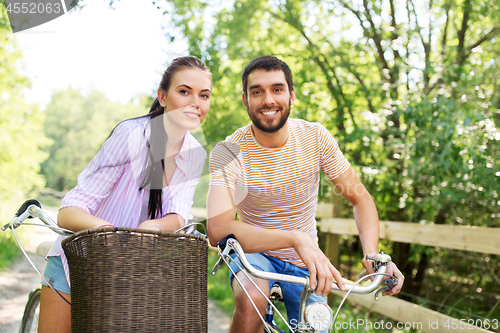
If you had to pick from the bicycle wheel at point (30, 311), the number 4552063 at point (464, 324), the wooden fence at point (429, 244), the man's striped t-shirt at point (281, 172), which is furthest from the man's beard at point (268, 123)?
the number 4552063 at point (464, 324)

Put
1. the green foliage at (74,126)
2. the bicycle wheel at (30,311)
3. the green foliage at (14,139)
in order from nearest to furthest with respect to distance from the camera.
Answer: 1. the bicycle wheel at (30,311)
2. the green foliage at (14,139)
3. the green foliage at (74,126)

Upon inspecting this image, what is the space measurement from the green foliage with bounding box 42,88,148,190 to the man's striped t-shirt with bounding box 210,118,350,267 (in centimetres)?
3260

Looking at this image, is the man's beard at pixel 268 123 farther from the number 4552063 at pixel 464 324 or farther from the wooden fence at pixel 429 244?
the number 4552063 at pixel 464 324

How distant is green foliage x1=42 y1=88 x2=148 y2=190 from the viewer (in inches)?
1307

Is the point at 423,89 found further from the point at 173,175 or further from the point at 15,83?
the point at 15,83

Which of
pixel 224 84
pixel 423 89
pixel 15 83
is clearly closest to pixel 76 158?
pixel 15 83

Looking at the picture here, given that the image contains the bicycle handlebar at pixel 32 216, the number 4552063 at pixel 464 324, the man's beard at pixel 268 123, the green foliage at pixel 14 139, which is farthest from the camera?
the green foliage at pixel 14 139

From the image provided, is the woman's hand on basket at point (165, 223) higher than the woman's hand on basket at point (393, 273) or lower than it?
higher

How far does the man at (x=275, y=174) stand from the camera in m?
2.06

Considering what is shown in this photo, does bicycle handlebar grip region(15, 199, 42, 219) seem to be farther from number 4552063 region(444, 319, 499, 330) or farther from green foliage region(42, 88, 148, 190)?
green foliage region(42, 88, 148, 190)

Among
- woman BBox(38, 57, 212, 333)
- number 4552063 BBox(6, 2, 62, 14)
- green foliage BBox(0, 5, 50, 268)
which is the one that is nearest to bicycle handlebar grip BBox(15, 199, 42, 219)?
woman BBox(38, 57, 212, 333)

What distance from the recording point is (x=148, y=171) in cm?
200

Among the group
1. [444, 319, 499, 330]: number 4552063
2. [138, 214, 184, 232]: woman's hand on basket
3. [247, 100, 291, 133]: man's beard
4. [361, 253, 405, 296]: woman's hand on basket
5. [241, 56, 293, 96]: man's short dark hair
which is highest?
[241, 56, 293, 96]: man's short dark hair

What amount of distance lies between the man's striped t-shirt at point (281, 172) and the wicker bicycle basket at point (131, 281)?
715 mm
